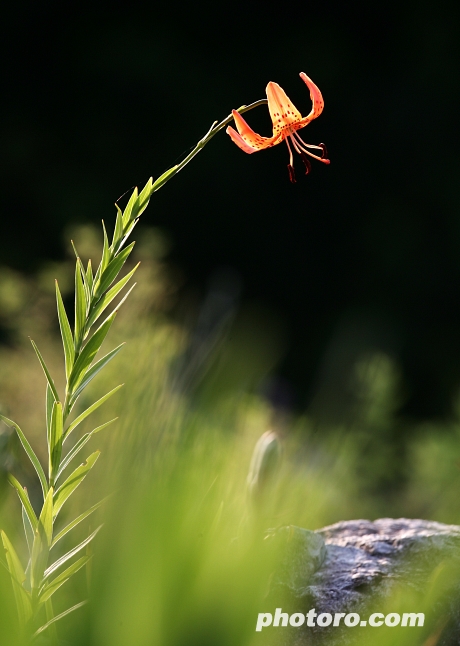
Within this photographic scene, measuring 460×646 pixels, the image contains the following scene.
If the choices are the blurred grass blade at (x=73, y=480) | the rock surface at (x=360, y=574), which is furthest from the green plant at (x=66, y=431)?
the rock surface at (x=360, y=574)

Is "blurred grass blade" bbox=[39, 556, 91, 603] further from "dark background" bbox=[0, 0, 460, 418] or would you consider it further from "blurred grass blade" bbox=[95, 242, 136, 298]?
"dark background" bbox=[0, 0, 460, 418]

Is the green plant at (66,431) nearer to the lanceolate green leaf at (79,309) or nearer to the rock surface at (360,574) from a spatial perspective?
the lanceolate green leaf at (79,309)

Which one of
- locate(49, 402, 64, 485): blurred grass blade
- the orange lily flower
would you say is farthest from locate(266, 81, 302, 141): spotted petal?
locate(49, 402, 64, 485): blurred grass blade

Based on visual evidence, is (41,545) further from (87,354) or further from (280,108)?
(280,108)

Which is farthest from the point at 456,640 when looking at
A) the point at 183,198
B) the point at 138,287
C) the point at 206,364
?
the point at 183,198

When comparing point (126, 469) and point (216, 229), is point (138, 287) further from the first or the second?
point (216, 229)
